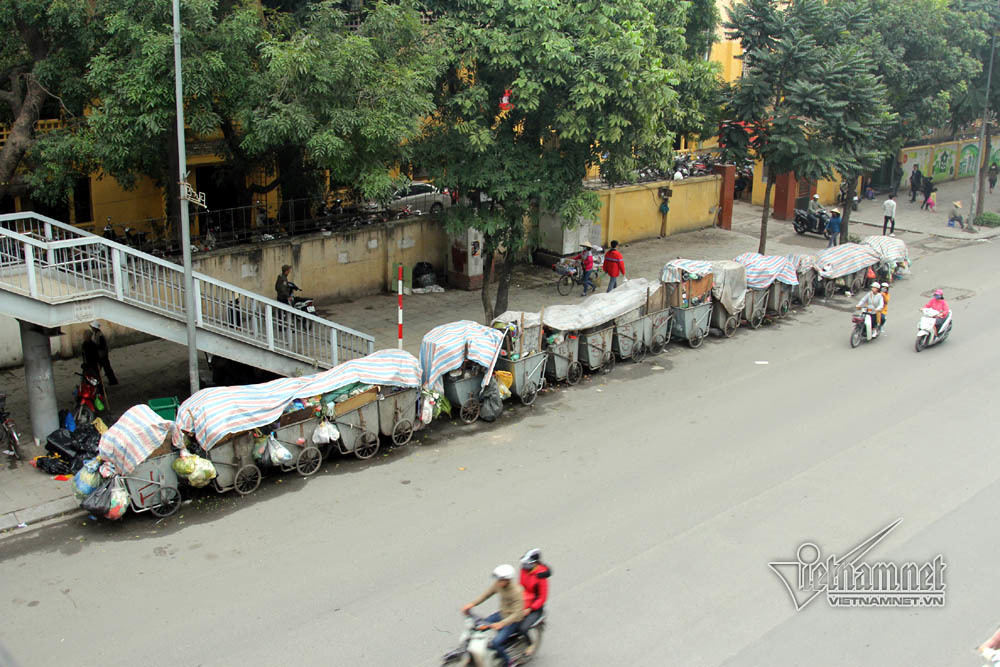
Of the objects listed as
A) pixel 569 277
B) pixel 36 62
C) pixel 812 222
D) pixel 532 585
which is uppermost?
pixel 36 62

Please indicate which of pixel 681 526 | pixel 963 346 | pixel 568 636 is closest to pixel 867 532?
pixel 681 526

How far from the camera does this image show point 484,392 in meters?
14.6

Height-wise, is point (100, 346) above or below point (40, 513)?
above

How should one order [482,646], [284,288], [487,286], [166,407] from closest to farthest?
[482,646]
[166,407]
[284,288]
[487,286]

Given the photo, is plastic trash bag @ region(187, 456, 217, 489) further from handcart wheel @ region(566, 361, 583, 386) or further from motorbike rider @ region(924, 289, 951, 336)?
motorbike rider @ region(924, 289, 951, 336)

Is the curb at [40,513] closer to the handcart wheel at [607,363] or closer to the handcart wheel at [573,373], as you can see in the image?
the handcart wheel at [573,373]

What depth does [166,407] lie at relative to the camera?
13.4 m

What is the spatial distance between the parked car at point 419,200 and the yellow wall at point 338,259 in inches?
38.1

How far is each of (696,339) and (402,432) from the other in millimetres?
7624

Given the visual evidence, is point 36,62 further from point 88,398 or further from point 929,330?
point 929,330

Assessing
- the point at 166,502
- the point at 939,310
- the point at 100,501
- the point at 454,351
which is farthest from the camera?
the point at 939,310

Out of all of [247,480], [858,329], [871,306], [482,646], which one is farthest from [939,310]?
[482,646]

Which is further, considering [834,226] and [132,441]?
[834,226]

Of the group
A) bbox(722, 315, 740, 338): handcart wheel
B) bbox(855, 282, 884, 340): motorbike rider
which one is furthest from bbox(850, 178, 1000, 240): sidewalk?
bbox(722, 315, 740, 338): handcart wheel
